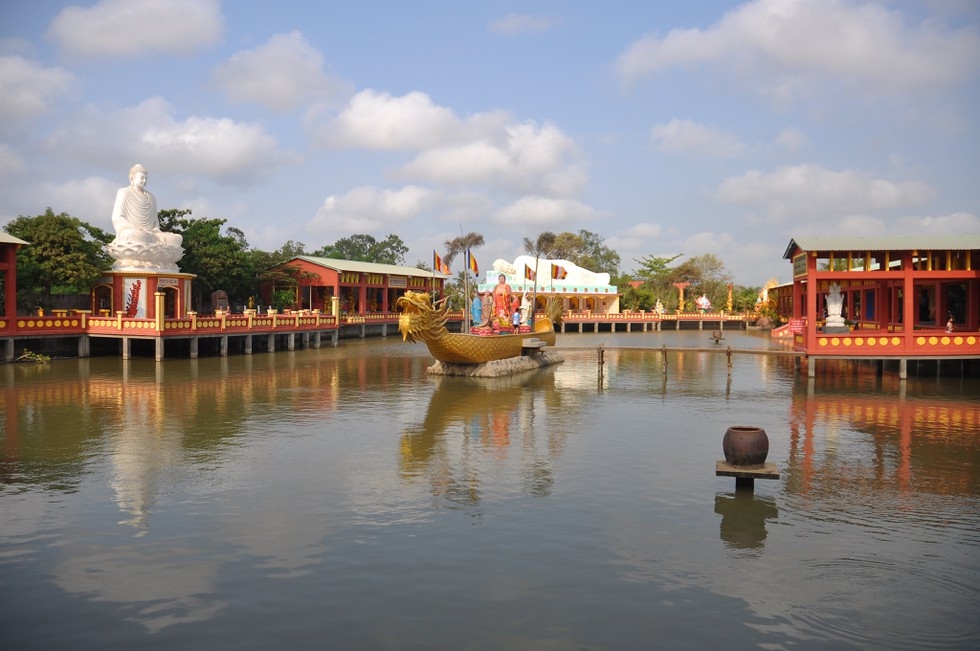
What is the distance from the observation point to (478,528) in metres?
10.4

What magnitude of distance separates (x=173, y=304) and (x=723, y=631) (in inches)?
1308

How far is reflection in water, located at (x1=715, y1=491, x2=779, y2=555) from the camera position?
990 cm

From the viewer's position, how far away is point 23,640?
7254 millimetres

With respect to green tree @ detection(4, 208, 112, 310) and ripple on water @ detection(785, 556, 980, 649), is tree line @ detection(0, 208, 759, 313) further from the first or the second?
ripple on water @ detection(785, 556, 980, 649)

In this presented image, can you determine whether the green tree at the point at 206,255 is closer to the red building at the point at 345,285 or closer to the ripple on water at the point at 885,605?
the red building at the point at 345,285

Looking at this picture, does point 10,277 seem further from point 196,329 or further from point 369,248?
point 369,248

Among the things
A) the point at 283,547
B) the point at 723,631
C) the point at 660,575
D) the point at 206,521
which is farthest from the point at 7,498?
the point at 723,631

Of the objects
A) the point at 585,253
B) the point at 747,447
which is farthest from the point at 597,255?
the point at 747,447

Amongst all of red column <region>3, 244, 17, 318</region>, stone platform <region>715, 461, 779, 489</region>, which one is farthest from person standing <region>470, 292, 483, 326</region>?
stone platform <region>715, 461, 779, 489</region>

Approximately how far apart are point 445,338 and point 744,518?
16.4 metres

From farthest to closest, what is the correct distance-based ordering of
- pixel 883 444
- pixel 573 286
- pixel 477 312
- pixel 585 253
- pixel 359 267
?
pixel 585 253 < pixel 573 286 < pixel 359 267 < pixel 477 312 < pixel 883 444

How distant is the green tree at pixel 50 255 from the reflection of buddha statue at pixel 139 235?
51.3 inches

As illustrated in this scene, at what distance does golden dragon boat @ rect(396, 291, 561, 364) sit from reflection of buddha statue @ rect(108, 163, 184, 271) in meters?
13.7

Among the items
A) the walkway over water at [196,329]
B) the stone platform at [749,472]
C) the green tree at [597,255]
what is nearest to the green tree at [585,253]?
the green tree at [597,255]
